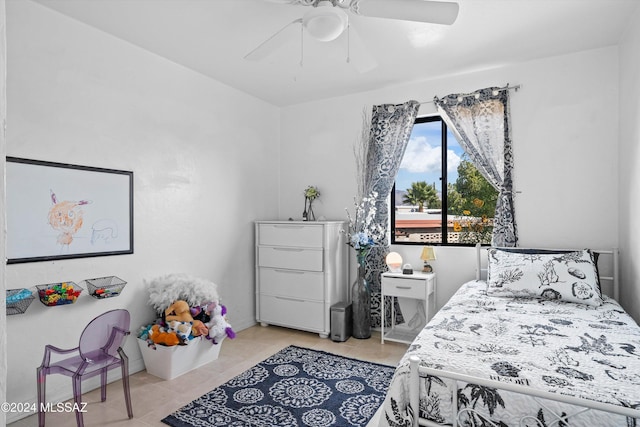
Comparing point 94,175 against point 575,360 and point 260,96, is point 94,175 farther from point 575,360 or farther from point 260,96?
point 575,360

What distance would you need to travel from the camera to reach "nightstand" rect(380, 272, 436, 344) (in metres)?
3.37

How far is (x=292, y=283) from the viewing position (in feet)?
12.7

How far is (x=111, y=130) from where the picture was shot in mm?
2795

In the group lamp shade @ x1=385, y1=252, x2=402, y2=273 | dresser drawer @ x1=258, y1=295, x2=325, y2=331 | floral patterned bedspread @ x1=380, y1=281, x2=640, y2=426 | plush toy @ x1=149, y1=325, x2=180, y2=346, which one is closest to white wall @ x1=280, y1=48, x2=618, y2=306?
lamp shade @ x1=385, y1=252, x2=402, y2=273

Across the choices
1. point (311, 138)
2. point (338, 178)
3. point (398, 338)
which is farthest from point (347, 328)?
point (311, 138)

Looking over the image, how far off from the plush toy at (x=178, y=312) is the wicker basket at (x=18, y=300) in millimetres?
907

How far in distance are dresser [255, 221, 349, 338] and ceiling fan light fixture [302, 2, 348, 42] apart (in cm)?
205

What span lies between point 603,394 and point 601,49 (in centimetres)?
294

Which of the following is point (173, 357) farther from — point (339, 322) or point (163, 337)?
point (339, 322)

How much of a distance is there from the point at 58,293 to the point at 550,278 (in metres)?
3.36

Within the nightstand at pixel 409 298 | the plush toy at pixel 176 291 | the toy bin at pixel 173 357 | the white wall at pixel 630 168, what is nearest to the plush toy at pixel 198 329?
the toy bin at pixel 173 357

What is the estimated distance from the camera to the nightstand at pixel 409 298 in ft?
11.0

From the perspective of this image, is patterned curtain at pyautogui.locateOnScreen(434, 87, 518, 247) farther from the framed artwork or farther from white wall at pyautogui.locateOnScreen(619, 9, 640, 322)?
the framed artwork

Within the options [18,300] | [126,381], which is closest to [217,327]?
[126,381]
